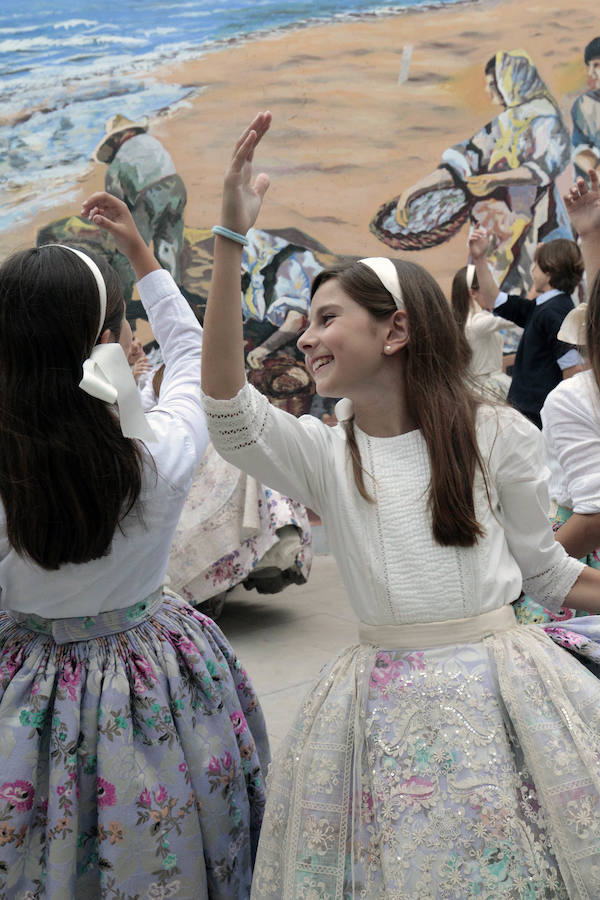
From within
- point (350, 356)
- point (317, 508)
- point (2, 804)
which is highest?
point (350, 356)

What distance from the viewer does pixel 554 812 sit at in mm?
1374

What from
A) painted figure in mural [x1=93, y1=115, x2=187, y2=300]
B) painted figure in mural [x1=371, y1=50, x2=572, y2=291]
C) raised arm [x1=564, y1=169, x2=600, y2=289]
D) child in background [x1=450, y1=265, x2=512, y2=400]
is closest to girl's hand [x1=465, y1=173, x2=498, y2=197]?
painted figure in mural [x1=371, y1=50, x2=572, y2=291]

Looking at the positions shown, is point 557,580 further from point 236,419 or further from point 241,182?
point 241,182

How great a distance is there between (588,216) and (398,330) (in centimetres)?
105

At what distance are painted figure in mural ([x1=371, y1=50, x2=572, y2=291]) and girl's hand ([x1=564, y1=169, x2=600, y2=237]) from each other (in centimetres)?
508

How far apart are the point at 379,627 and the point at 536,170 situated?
22.8ft

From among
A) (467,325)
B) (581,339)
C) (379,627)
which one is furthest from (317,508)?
(467,325)

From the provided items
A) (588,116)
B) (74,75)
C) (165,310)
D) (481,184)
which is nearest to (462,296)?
(481,184)

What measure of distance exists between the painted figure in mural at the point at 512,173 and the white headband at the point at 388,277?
236 inches

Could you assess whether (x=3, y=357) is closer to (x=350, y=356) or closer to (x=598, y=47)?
(x=350, y=356)

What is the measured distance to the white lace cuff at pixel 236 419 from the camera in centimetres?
150

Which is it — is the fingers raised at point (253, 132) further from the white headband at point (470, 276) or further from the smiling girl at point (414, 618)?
the white headband at point (470, 276)

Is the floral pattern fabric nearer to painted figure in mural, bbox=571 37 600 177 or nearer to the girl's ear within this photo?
the girl's ear

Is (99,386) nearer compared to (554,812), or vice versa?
(554,812)
